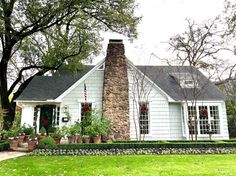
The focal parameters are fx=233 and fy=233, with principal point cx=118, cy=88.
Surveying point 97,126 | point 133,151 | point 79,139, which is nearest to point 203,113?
point 133,151

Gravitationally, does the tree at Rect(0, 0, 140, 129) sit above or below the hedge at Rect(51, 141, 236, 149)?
above

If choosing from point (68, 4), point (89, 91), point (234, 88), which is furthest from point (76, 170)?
point (234, 88)

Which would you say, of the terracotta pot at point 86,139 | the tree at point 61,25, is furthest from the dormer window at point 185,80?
the terracotta pot at point 86,139

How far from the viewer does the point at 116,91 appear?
15117 millimetres

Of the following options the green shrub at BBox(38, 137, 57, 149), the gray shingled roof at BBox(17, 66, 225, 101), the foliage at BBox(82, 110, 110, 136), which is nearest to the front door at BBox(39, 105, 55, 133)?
the gray shingled roof at BBox(17, 66, 225, 101)

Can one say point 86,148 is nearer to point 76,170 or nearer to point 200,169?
point 76,170

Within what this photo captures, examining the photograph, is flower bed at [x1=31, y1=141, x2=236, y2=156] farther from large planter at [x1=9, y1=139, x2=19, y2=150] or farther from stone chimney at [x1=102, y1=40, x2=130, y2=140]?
stone chimney at [x1=102, y1=40, x2=130, y2=140]

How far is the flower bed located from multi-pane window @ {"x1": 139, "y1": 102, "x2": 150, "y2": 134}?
162 inches

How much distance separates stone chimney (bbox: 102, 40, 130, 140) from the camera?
1448 cm

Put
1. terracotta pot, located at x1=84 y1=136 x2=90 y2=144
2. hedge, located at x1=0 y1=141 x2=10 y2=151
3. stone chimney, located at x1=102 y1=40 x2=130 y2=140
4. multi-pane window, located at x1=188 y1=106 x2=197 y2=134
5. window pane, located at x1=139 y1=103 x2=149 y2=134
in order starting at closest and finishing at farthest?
hedge, located at x1=0 y1=141 x2=10 y2=151 < terracotta pot, located at x1=84 y1=136 x2=90 y2=144 < stone chimney, located at x1=102 y1=40 x2=130 y2=140 < window pane, located at x1=139 y1=103 x2=149 y2=134 < multi-pane window, located at x1=188 y1=106 x2=197 y2=134

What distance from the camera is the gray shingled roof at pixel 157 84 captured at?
1662cm

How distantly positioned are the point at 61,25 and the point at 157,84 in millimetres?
8791

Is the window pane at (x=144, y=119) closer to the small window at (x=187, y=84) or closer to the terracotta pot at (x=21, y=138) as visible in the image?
the small window at (x=187, y=84)

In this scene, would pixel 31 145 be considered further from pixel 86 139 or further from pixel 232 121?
pixel 232 121
